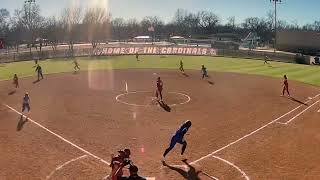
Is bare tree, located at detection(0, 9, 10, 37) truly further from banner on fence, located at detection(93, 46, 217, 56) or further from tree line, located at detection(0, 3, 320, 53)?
banner on fence, located at detection(93, 46, 217, 56)

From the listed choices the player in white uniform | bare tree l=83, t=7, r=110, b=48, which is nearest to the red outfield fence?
bare tree l=83, t=7, r=110, b=48

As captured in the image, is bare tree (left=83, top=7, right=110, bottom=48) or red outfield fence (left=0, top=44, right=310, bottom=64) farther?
bare tree (left=83, top=7, right=110, bottom=48)

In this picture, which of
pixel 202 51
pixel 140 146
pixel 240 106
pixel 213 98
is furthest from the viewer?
pixel 202 51

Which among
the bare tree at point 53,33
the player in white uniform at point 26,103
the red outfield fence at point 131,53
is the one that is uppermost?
the bare tree at point 53,33

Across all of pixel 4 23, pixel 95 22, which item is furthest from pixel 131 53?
pixel 4 23

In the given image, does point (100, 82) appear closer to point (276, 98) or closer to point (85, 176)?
point (276, 98)

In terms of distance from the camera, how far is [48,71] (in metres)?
54.6

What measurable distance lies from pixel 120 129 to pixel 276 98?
1570 cm

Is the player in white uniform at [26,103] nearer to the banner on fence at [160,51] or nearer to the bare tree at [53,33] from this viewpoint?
the banner on fence at [160,51]

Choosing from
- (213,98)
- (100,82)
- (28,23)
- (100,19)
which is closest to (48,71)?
(100,82)

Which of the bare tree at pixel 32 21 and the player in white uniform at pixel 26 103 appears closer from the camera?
the player in white uniform at pixel 26 103

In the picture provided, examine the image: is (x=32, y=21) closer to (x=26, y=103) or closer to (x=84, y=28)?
(x=84, y=28)

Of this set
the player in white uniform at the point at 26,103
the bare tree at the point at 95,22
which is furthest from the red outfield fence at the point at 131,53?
the player in white uniform at the point at 26,103

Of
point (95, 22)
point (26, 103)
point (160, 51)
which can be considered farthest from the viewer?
point (95, 22)
